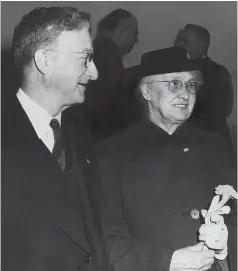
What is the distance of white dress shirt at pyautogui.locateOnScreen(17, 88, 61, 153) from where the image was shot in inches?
76.0

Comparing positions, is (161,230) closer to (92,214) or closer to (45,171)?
(92,214)

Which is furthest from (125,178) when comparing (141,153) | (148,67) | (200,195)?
(148,67)

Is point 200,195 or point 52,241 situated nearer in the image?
point 52,241

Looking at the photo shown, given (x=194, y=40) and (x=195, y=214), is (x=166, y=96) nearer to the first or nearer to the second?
(x=194, y=40)

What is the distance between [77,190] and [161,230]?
327mm

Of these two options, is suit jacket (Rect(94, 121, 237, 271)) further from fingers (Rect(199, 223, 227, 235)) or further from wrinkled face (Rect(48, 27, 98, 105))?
wrinkled face (Rect(48, 27, 98, 105))

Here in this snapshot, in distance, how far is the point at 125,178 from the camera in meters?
1.98

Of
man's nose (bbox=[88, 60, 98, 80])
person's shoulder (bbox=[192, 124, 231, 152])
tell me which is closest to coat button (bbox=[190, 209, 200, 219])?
person's shoulder (bbox=[192, 124, 231, 152])

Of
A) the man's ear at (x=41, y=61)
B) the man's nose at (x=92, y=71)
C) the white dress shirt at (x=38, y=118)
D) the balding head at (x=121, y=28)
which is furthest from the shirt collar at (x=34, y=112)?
the balding head at (x=121, y=28)

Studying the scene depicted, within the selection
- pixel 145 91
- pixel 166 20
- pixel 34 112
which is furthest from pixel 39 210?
pixel 166 20

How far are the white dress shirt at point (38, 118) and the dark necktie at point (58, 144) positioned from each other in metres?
0.01

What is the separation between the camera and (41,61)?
1.93 meters

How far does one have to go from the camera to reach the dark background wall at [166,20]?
196cm

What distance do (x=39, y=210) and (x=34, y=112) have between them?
337 millimetres
